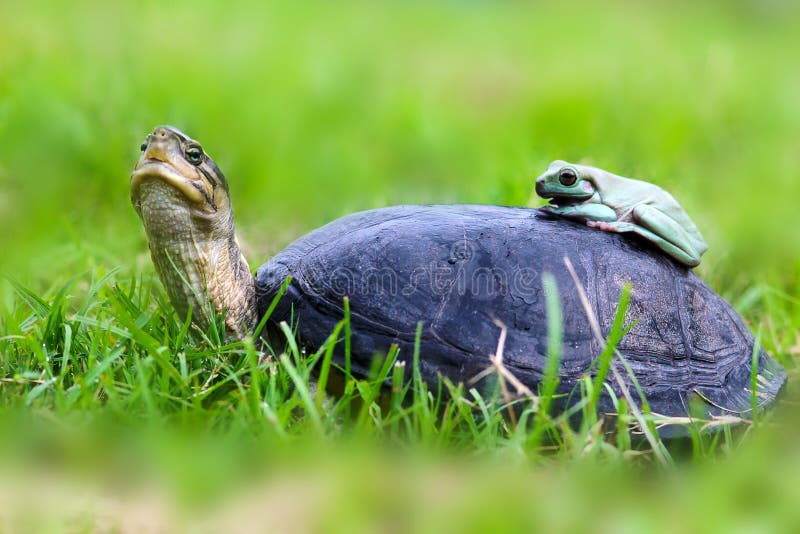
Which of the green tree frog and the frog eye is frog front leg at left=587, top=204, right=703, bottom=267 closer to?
the green tree frog

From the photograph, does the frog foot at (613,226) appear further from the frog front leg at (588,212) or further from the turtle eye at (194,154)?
the turtle eye at (194,154)

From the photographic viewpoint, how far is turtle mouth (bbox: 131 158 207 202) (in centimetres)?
249

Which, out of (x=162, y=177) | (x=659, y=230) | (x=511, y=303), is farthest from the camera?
(x=659, y=230)

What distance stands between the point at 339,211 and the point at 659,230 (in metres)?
2.55

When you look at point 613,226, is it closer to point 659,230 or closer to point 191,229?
point 659,230

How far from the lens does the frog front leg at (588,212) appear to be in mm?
2805

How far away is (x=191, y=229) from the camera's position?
2621 millimetres

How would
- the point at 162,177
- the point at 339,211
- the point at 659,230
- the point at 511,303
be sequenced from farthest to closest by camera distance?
1. the point at 339,211
2. the point at 659,230
3. the point at 511,303
4. the point at 162,177

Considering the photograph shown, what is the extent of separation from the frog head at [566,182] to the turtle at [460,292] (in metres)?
0.11

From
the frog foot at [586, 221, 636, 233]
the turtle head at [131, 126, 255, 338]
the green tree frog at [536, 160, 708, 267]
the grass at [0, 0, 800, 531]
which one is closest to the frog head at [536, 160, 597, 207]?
the green tree frog at [536, 160, 708, 267]

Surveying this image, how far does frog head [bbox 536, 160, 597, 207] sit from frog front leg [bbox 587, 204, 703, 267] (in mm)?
123

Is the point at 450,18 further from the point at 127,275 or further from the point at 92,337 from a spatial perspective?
the point at 92,337

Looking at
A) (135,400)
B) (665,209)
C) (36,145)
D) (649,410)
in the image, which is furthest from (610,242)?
(36,145)

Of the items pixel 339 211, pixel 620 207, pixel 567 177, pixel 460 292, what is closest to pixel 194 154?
pixel 460 292
